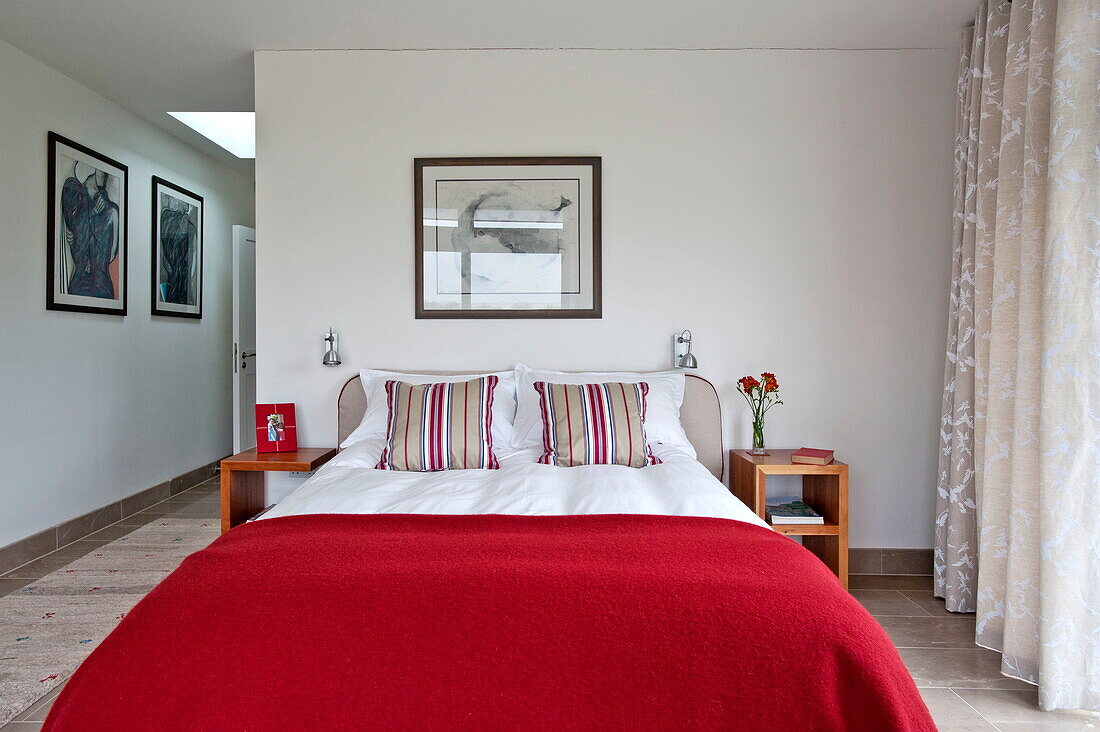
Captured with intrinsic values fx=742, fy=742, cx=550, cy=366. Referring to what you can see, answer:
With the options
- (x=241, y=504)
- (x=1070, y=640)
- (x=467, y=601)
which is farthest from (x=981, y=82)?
(x=241, y=504)

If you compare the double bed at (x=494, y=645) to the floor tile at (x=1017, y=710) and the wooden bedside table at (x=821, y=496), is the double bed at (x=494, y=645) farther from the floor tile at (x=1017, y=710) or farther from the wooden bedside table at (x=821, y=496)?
the wooden bedside table at (x=821, y=496)

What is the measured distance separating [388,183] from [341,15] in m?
0.77

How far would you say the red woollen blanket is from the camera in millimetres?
1440

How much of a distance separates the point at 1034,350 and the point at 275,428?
3113 millimetres

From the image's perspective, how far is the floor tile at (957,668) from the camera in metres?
2.53

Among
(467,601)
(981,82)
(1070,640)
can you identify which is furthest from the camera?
(981,82)

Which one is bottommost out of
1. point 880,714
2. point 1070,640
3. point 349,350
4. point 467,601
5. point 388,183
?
point 1070,640

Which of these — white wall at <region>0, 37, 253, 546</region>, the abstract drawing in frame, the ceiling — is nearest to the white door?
white wall at <region>0, 37, 253, 546</region>

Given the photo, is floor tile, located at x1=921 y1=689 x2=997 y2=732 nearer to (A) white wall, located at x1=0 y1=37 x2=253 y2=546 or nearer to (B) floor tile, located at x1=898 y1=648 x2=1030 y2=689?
(B) floor tile, located at x1=898 y1=648 x2=1030 y2=689

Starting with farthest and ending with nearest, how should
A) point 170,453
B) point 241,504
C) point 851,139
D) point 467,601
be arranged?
point 170,453, point 851,139, point 241,504, point 467,601

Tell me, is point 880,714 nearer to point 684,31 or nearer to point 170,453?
point 684,31

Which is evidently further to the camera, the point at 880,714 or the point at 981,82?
the point at 981,82

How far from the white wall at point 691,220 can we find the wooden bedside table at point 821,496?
309 mm

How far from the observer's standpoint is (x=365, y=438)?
3297mm
